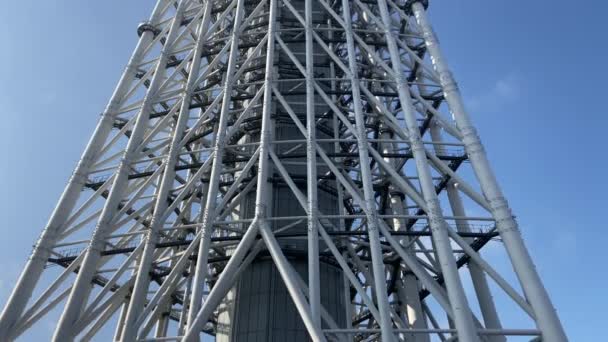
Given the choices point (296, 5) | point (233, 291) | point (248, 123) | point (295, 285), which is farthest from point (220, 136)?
point (296, 5)

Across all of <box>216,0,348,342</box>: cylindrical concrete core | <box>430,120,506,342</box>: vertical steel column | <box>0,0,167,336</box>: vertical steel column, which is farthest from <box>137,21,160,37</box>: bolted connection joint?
<box>430,120,506,342</box>: vertical steel column

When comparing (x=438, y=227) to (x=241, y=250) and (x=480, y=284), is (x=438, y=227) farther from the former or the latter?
(x=241, y=250)

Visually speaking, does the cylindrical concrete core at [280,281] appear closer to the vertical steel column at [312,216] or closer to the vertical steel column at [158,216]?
the vertical steel column at [312,216]

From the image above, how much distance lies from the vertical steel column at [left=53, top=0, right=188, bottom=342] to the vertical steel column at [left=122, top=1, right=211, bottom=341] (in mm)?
1838

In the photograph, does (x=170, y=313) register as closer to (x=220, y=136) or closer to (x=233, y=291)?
(x=233, y=291)

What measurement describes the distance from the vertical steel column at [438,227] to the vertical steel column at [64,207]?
1525 centimetres

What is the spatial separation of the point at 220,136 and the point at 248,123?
15.7 ft

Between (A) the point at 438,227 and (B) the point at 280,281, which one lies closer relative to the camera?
(A) the point at 438,227

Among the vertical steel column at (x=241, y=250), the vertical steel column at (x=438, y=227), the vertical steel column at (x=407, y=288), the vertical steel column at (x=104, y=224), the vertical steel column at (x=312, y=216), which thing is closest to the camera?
the vertical steel column at (x=438, y=227)

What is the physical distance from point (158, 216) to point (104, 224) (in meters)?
2.63

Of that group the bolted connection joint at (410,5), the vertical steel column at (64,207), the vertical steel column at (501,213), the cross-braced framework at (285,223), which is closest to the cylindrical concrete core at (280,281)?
the cross-braced framework at (285,223)

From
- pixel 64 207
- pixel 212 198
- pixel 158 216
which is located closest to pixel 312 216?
pixel 212 198

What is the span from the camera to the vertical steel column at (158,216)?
62.5 ft

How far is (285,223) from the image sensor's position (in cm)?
2389
